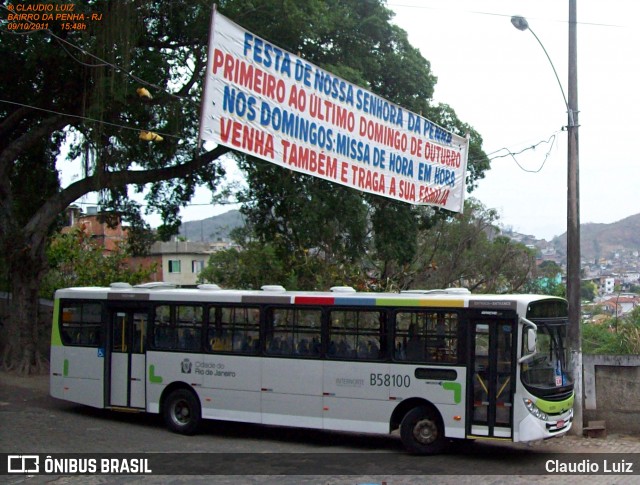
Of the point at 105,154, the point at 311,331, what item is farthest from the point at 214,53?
the point at 105,154

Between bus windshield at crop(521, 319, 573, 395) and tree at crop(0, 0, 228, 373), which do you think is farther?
tree at crop(0, 0, 228, 373)

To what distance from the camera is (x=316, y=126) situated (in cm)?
1252

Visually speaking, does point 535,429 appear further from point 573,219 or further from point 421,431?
point 573,219

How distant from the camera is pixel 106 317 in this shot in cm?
1484

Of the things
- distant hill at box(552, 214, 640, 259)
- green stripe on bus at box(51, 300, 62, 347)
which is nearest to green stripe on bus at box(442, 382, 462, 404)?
green stripe on bus at box(51, 300, 62, 347)

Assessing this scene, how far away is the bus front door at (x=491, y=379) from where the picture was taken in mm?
11281

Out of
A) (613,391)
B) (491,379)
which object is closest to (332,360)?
(491,379)

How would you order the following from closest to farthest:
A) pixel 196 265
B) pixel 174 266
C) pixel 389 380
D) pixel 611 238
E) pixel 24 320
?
pixel 389 380
pixel 24 320
pixel 174 266
pixel 196 265
pixel 611 238

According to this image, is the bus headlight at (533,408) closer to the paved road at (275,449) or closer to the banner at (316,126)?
the paved road at (275,449)

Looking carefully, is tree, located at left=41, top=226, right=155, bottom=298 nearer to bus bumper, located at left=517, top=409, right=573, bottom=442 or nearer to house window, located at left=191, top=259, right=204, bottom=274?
bus bumper, located at left=517, top=409, right=573, bottom=442

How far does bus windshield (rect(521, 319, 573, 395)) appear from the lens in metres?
11.3

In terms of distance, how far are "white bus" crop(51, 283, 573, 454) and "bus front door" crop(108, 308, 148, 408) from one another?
3 cm

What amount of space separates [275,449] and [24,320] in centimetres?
1013

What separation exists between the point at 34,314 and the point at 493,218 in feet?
83.9
